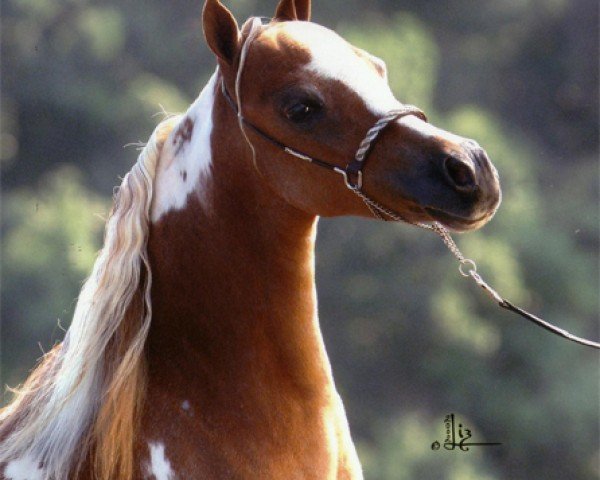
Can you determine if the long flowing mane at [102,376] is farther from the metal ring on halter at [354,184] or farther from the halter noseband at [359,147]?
the metal ring on halter at [354,184]

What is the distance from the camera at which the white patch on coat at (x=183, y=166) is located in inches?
122

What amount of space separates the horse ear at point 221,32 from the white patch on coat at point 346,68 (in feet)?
0.51

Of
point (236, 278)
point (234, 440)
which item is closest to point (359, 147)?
point (236, 278)

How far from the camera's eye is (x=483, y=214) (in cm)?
285

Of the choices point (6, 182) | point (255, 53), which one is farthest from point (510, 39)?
point (255, 53)

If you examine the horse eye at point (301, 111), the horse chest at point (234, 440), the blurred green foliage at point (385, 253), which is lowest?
the horse chest at point (234, 440)

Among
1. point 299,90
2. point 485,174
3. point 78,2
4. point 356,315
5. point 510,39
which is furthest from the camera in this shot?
point 510,39

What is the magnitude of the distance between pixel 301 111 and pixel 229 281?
19.6 inches

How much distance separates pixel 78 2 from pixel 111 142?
2.36 metres

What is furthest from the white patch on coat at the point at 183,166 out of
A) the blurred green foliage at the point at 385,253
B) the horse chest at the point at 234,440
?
the blurred green foliage at the point at 385,253

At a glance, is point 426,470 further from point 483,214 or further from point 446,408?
point 483,214

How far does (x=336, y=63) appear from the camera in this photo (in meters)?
3.01

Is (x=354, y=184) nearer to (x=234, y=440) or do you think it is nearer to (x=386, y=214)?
(x=386, y=214)

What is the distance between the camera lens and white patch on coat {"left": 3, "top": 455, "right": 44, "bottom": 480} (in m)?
2.91
